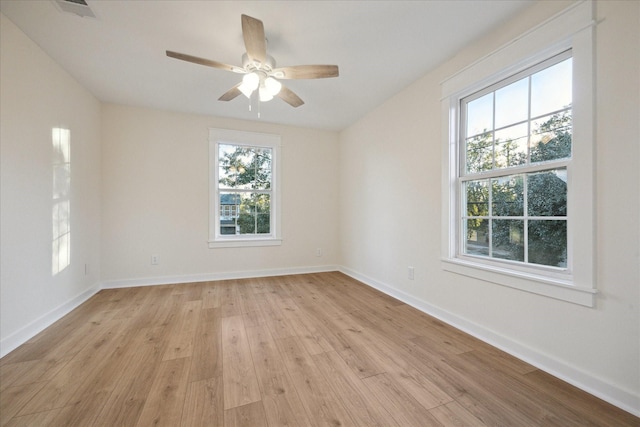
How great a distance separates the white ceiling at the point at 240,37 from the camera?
188cm

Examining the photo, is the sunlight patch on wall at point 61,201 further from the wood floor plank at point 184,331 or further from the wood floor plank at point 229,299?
the wood floor plank at point 229,299

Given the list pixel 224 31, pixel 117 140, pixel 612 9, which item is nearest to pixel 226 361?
pixel 224 31

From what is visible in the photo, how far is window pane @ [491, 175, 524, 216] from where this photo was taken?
2.01 m

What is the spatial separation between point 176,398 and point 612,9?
3321 mm

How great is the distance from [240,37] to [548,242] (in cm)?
Result: 288

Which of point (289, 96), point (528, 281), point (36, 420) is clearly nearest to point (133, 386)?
point (36, 420)

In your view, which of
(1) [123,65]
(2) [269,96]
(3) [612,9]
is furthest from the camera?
(1) [123,65]

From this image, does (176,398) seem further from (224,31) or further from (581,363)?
(224,31)

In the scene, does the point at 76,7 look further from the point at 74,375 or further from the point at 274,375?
the point at 274,375

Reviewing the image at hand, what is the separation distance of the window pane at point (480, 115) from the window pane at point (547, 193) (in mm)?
622

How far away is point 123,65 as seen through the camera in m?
2.62

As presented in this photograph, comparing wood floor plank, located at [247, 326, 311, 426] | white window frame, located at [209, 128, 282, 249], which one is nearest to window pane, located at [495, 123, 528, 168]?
wood floor plank, located at [247, 326, 311, 426]

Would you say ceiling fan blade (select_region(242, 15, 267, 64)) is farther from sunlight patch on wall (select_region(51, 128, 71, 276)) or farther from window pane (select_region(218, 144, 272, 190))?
window pane (select_region(218, 144, 272, 190))

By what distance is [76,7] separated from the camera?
1.87m
